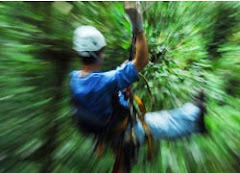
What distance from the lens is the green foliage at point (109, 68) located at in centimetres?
147

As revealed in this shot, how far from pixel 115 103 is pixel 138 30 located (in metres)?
0.32

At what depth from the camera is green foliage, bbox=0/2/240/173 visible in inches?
57.7

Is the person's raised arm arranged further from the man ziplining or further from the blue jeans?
the blue jeans

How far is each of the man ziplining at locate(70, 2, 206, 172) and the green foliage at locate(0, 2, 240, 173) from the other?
101mm

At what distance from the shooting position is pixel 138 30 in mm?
1203

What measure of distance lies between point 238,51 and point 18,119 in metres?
1.07

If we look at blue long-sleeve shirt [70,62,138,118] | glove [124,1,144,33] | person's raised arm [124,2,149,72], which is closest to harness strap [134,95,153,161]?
blue long-sleeve shirt [70,62,138,118]

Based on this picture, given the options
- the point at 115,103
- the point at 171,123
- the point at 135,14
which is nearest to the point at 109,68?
the point at 115,103

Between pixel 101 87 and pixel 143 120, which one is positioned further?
pixel 143 120

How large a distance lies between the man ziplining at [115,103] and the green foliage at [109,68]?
10 centimetres

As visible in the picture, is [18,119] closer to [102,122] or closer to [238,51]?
[102,122]

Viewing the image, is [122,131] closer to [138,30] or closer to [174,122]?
[174,122]

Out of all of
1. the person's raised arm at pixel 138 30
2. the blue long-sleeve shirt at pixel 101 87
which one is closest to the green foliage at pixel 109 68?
the blue long-sleeve shirt at pixel 101 87

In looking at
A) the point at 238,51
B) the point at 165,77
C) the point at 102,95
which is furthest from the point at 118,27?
the point at 238,51
